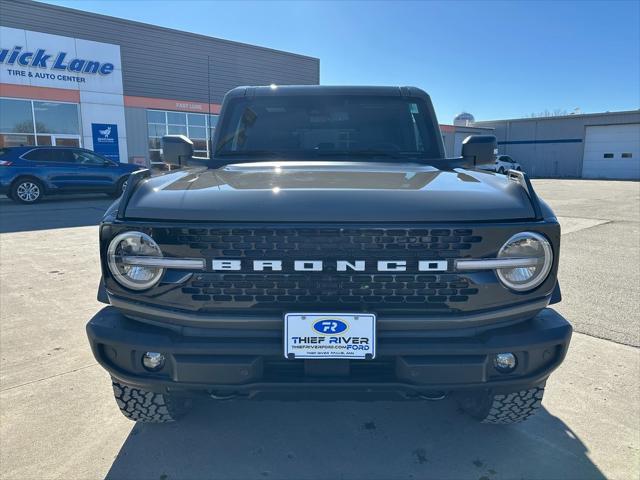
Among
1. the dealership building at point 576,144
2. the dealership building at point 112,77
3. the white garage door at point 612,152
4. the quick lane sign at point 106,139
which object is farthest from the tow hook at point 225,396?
the dealership building at point 576,144

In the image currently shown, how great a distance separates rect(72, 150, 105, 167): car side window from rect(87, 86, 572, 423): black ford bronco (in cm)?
1313

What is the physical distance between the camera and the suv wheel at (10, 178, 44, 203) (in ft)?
41.3

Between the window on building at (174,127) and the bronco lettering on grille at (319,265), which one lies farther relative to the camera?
the window on building at (174,127)

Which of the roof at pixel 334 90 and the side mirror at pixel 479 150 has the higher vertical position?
the roof at pixel 334 90

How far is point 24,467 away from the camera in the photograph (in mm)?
2172

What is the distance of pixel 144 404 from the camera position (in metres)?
2.29

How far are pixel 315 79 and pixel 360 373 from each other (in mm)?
25980

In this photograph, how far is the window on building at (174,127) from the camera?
19906 millimetres

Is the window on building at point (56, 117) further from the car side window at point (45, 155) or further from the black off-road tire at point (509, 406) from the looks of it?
the black off-road tire at point (509, 406)

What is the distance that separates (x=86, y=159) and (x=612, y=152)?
33.1 m

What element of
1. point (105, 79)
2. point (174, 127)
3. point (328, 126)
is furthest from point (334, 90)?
point (174, 127)

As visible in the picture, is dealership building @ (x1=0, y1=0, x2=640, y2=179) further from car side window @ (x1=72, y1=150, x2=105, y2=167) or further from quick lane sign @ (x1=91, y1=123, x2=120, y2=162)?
car side window @ (x1=72, y1=150, x2=105, y2=167)

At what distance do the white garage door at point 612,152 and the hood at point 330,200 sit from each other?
116 ft

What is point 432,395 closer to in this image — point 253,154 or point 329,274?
point 329,274
